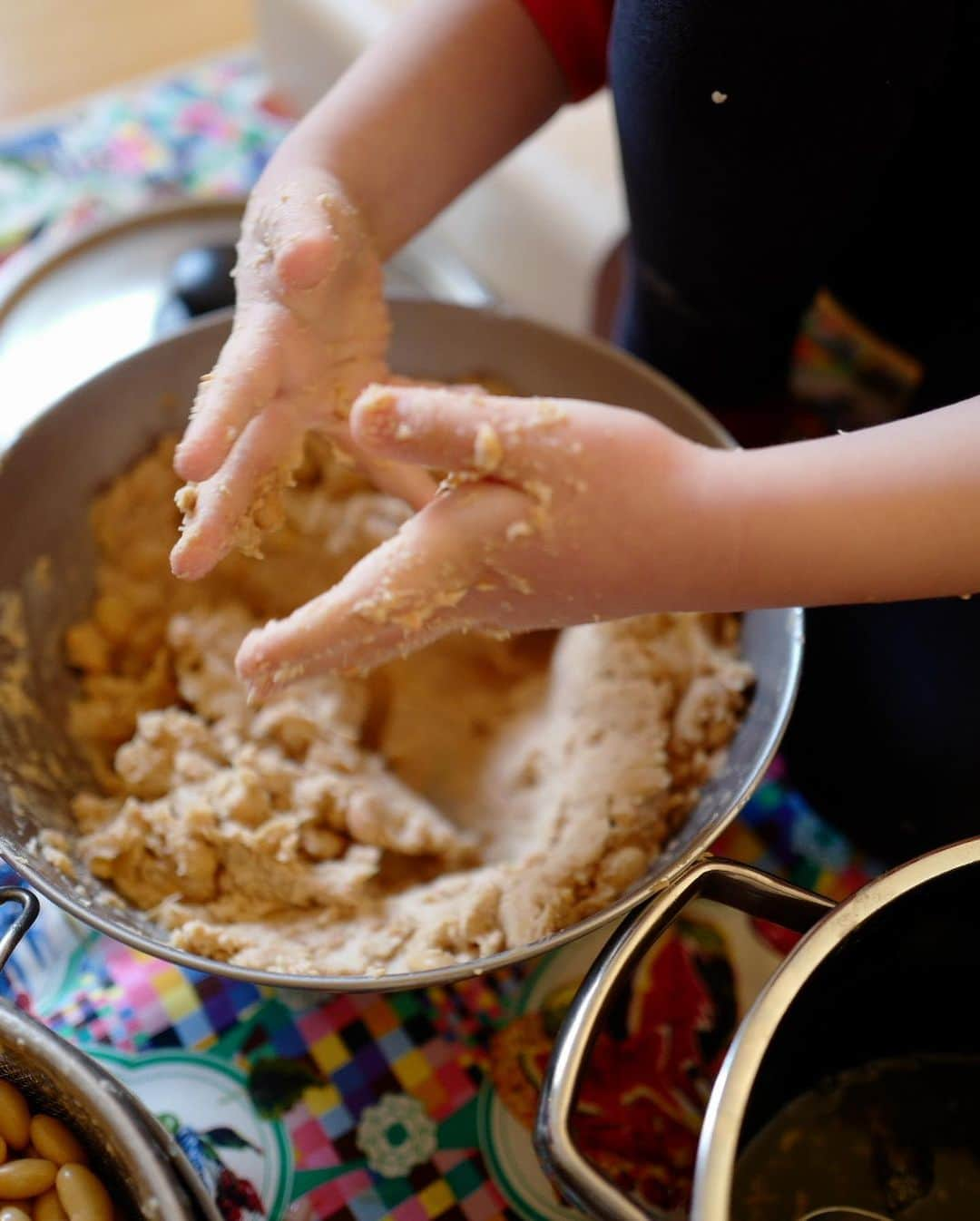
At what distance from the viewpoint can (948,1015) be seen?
1.73ft

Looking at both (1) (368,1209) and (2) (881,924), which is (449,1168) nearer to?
(1) (368,1209)

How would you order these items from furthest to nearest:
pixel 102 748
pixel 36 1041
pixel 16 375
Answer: pixel 16 375
pixel 102 748
pixel 36 1041

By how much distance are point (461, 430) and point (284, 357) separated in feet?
0.62

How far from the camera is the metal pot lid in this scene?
2.79ft

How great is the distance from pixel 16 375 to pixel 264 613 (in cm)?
33

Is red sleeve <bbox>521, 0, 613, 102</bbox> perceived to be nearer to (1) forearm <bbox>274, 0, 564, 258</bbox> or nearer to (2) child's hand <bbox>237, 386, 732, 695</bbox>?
(1) forearm <bbox>274, 0, 564, 258</bbox>

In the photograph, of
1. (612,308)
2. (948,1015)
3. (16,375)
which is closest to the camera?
(948,1015)

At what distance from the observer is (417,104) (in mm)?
600

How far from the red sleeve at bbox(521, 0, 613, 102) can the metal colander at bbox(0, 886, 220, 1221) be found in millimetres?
548

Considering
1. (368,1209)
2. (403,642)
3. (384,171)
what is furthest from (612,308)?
(368,1209)

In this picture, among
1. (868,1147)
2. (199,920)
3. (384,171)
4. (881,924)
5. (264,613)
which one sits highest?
(384,171)

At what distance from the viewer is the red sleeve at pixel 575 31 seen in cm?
61

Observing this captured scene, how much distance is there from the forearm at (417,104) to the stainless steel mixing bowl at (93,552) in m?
0.09

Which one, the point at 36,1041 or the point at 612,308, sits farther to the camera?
the point at 612,308
